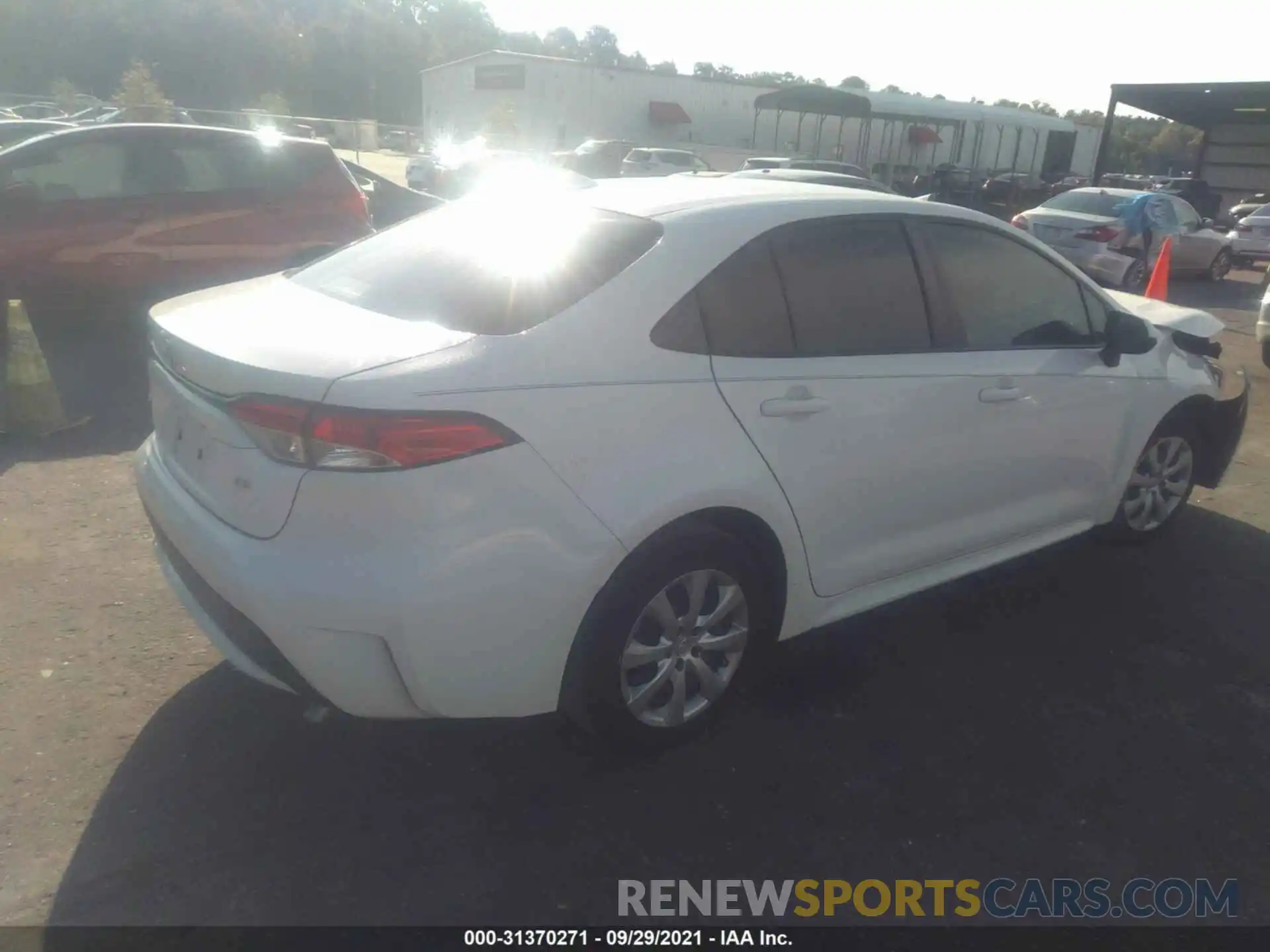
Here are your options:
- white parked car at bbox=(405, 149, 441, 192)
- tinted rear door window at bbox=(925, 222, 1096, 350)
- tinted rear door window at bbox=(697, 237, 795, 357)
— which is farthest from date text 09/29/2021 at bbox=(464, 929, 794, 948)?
white parked car at bbox=(405, 149, 441, 192)

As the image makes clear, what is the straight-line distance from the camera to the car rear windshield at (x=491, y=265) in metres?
2.82

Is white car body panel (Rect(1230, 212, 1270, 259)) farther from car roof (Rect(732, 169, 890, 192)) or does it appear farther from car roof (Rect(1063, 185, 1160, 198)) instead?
car roof (Rect(732, 169, 890, 192))

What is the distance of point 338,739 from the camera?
3.21 meters

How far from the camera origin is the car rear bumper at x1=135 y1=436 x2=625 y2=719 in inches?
95.9

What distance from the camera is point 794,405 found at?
310 centimetres

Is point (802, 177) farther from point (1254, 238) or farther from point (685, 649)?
point (1254, 238)

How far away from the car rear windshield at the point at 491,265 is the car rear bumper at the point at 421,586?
0.51 metres

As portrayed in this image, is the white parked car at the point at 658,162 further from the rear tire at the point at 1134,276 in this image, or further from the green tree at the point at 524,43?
the green tree at the point at 524,43

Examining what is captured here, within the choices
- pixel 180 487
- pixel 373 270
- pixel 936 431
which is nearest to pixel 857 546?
pixel 936 431

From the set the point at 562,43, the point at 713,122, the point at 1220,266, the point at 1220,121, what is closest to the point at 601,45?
the point at 562,43

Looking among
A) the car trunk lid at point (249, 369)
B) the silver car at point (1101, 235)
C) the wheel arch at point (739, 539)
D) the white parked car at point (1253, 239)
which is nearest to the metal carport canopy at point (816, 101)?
the white parked car at point (1253, 239)

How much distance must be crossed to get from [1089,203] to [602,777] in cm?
1405

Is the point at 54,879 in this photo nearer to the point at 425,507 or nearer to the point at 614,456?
the point at 425,507

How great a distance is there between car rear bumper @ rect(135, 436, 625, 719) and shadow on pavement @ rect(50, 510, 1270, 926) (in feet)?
1.37
